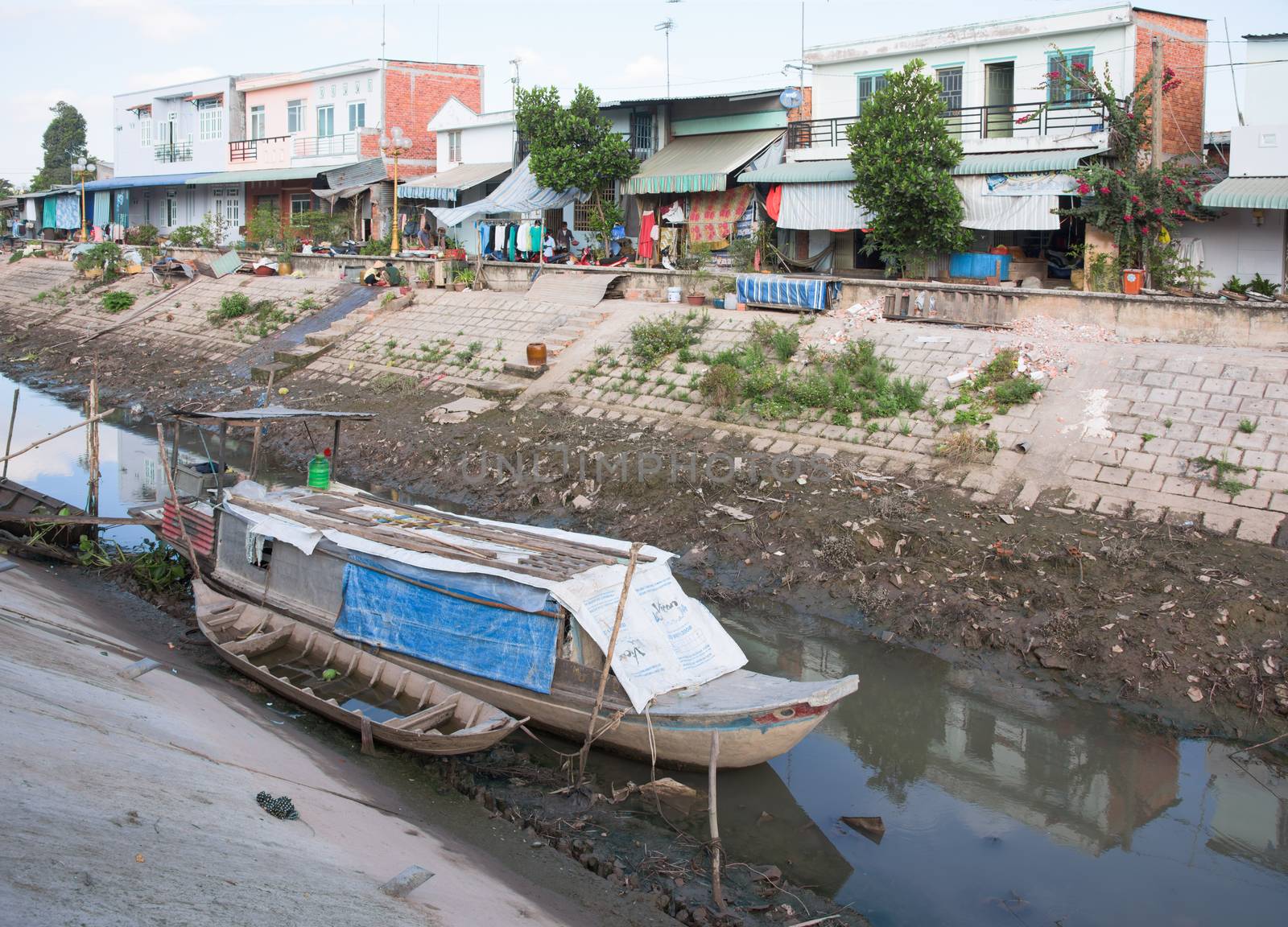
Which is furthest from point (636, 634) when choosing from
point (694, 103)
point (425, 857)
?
point (694, 103)

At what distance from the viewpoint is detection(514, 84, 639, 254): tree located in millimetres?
25906

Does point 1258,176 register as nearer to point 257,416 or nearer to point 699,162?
point 699,162

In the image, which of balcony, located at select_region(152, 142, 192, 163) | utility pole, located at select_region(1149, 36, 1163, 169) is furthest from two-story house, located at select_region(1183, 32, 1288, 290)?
balcony, located at select_region(152, 142, 192, 163)

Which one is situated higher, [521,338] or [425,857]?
[521,338]

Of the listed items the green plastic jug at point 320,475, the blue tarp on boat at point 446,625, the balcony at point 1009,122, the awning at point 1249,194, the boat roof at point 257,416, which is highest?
the balcony at point 1009,122

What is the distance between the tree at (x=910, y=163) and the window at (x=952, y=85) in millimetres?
1911

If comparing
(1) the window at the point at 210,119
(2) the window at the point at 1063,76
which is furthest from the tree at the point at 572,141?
(1) the window at the point at 210,119

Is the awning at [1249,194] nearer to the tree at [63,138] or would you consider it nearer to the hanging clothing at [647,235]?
the hanging clothing at [647,235]

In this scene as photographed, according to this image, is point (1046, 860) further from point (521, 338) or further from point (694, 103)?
point (694, 103)

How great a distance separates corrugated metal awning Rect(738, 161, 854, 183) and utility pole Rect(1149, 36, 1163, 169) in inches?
223

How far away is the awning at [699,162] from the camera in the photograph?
81.3 feet

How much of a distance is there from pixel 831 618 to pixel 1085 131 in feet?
42.6

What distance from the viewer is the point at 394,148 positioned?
29922 millimetres

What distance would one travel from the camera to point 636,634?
8.98 metres
